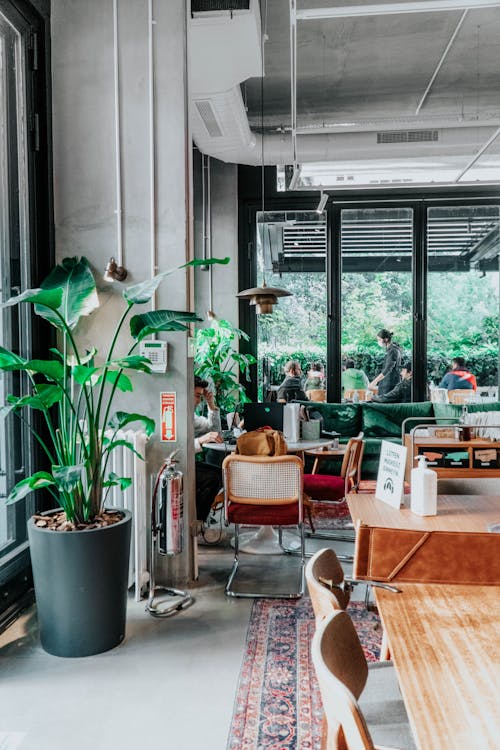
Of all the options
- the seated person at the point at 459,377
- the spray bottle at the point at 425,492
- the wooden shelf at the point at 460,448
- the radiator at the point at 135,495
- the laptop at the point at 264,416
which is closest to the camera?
the spray bottle at the point at 425,492

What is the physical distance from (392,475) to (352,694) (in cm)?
150

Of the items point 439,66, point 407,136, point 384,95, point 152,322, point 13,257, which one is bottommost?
point 152,322

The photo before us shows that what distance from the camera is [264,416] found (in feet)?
16.2

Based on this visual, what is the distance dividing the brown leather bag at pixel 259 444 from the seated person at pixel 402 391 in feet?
13.3

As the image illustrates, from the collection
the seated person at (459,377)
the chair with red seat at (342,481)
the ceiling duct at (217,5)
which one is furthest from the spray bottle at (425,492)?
the seated person at (459,377)

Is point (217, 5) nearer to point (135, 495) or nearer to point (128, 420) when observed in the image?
point (128, 420)

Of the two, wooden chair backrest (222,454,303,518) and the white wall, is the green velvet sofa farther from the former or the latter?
the white wall

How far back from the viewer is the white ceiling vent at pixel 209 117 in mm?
5429

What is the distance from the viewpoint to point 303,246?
8.12 metres

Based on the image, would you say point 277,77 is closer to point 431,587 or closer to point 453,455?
point 453,455

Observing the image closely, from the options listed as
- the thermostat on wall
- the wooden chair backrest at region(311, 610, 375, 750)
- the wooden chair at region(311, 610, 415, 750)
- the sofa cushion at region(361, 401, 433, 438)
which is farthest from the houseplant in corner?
the sofa cushion at region(361, 401, 433, 438)

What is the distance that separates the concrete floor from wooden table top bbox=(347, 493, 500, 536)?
101 cm

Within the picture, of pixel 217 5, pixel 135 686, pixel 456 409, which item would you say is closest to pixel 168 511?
pixel 135 686

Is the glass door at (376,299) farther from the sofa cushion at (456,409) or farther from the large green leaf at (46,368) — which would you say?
the large green leaf at (46,368)
